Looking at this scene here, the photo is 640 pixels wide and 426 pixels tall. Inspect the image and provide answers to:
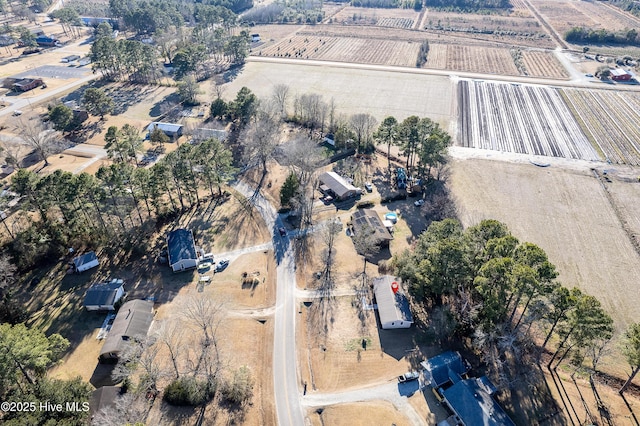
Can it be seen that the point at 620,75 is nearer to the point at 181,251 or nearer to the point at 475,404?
the point at 475,404

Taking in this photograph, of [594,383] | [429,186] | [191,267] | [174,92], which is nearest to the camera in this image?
[594,383]

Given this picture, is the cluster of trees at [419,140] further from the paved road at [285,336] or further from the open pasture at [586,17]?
the open pasture at [586,17]

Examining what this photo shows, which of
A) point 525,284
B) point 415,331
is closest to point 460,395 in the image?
point 415,331

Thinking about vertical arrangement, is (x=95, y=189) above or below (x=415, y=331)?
above

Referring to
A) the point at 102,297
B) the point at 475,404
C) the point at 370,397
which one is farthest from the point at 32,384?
the point at 475,404

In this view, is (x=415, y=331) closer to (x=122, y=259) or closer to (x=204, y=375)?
(x=204, y=375)

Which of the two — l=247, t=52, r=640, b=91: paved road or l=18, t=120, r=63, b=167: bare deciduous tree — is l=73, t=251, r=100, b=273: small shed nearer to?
l=18, t=120, r=63, b=167: bare deciduous tree

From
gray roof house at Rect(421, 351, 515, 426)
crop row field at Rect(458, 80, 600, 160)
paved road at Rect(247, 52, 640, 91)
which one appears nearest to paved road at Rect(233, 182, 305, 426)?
gray roof house at Rect(421, 351, 515, 426)
